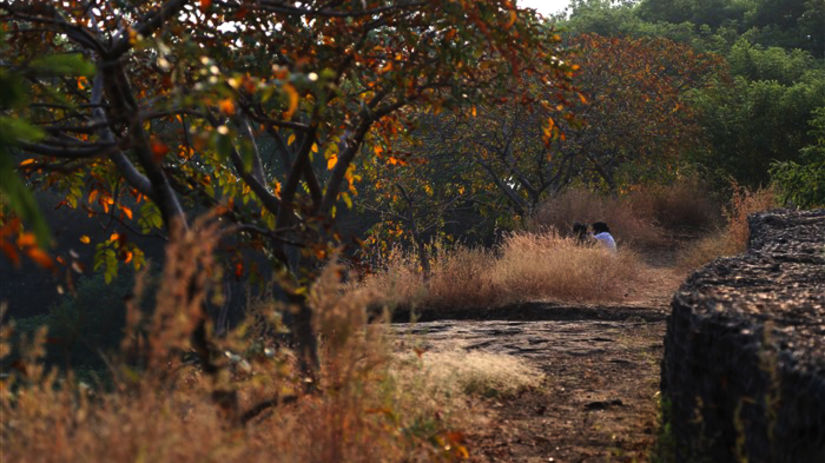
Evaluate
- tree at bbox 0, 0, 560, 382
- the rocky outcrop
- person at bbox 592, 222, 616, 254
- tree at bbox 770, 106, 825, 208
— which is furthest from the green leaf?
tree at bbox 770, 106, 825, 208

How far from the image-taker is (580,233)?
15.2 metres

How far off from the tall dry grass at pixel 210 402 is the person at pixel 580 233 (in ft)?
30.3

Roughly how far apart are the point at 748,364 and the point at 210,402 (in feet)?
7.67

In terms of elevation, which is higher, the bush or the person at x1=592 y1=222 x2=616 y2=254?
the person at x1=592 y1=222 x2=616 y2=254

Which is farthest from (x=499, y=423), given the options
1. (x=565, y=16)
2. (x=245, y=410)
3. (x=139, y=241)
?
(x=565, y=16)

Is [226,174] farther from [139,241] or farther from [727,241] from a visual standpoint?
[139,241]

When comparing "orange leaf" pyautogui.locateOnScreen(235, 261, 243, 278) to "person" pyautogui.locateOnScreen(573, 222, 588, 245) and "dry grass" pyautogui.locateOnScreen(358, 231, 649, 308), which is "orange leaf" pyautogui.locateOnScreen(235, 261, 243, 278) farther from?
"person" pyautogui.locateOnScreen(573, 222, 588, 245)

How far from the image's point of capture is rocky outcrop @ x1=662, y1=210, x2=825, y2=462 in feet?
10.8

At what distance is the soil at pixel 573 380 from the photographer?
528 centimetres

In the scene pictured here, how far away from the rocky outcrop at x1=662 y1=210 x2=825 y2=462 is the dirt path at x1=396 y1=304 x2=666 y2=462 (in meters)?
0.48

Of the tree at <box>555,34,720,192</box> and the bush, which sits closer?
the tree at <box>555,34,720,192</box>

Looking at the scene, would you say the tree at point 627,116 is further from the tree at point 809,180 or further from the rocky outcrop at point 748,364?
the rocky outcrop at point 748,364

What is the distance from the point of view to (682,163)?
75.9ft

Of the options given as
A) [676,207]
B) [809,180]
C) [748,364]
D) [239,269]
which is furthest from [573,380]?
[676,207]
